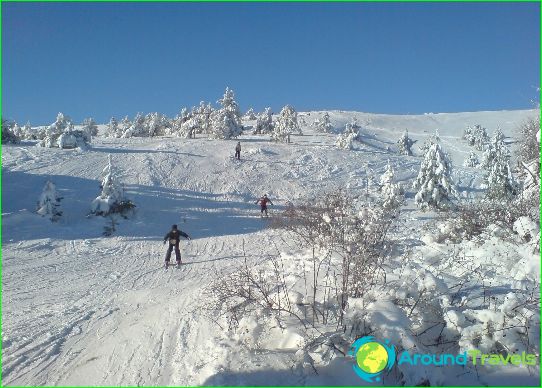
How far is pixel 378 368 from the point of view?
17.0 feet

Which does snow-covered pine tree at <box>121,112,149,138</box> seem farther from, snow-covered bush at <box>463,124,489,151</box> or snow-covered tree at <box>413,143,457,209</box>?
snow-covered bush at <box>463,124,489,151</box>

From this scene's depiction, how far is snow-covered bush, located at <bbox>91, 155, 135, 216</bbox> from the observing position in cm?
2081

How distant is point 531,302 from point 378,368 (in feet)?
7.28

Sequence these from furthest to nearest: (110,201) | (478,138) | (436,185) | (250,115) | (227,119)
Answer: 1. (250,115)
2. (478,138)
3. (227,119)
4. (436,185)
5. (110,201)

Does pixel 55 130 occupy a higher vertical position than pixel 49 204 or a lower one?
higher

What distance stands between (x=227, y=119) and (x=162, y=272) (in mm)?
35940

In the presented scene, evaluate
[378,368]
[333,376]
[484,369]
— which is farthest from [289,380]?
[484,369]

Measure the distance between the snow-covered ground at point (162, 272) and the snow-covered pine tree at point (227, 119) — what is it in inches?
539

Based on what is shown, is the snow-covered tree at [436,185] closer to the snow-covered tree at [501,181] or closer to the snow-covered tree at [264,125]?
the snow-covered tree at [501,181]

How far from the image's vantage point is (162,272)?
13055mm

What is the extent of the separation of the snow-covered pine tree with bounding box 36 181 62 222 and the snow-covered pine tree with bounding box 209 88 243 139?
2765 cm

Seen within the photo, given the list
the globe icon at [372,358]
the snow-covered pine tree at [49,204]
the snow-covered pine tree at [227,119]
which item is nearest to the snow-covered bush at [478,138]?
the snow-covered pine tree at [227,119]

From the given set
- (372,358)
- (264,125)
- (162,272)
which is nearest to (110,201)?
(162,272)

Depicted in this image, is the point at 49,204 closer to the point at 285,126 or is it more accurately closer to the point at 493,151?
the point at 285,126
